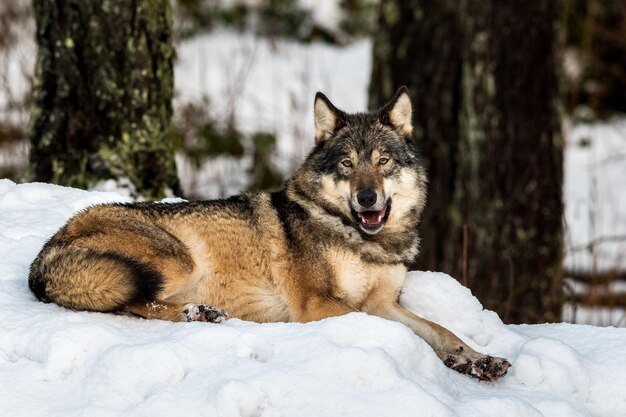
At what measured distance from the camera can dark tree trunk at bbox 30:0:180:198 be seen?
5.87m

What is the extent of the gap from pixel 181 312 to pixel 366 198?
114cm

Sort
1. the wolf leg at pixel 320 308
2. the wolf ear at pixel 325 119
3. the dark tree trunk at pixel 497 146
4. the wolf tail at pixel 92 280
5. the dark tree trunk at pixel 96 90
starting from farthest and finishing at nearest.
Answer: the dark tree trunk at pixel 497 146, the dark tree trunk at pixel 96 90, the wolf ear at pixel 325 119, the wolf leg at pixel 320 308, the wolf tail at pixel 92 280

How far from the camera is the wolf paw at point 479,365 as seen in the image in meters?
3.93

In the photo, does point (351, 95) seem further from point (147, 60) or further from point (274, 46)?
point (147, 60)

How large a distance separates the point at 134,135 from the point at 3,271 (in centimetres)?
181

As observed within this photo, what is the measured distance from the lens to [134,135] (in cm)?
600

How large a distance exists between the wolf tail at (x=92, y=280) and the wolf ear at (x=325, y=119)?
1.42 m

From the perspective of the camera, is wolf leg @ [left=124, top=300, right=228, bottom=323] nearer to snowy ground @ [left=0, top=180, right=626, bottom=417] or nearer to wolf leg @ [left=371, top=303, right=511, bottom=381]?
snowy ground @ [left=0, top=180, right=626, bottom=417]

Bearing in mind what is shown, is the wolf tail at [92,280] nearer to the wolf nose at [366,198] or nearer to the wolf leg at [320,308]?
the wolf leg at [320,308]

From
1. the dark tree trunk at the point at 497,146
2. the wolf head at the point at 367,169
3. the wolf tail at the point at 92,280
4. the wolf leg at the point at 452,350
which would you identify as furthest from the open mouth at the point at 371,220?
the dark tree trunk at the point at 497,146

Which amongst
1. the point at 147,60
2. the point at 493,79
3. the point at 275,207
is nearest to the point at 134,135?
the point at 147,60

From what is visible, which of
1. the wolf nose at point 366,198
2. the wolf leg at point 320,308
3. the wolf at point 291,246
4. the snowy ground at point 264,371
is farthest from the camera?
the wolf nose at point 366,198

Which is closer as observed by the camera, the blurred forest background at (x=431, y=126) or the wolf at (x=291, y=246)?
the wolf at (x=291, y=246)

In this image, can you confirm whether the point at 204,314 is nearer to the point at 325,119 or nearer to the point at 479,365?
the point at 479,365
